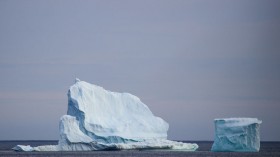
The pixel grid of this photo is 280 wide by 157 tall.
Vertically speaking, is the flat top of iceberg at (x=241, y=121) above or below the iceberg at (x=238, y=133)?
above

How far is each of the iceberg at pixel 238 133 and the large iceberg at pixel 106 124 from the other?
4229 mm

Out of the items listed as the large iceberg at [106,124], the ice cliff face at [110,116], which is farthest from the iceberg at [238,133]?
the ice cliff face at [110,116]

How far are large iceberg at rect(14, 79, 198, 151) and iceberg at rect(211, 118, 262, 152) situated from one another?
13.9ft

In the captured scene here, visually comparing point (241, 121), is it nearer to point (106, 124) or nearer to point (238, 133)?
point (238, 133)

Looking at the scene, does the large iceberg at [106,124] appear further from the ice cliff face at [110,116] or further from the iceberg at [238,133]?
the iceberg at [238,133]

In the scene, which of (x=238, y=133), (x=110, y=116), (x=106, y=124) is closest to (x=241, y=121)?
(x=238, y=133)

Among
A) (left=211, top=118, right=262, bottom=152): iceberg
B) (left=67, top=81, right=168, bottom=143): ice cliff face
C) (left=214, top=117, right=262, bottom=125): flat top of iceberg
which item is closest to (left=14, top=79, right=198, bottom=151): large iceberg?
(left=67, top=81, right=168, bottom=143): ice cliff face

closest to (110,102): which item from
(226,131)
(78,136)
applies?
(78,136)

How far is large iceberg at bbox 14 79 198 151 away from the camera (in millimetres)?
34500

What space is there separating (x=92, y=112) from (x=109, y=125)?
1.13 meters

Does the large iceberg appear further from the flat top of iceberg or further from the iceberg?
the flat top of iceberg

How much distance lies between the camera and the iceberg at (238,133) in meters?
32.0

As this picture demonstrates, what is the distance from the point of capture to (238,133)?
3219cm

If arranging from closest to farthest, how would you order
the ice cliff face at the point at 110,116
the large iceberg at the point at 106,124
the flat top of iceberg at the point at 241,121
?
the flat top of iceberg at the point at 241,121 < the large iceberg at the point at 106,124 < the ice cliff face at the point at 110,116
